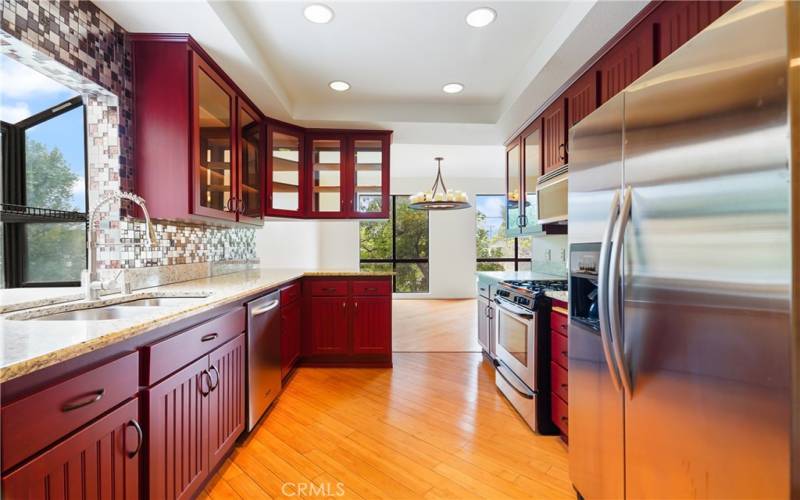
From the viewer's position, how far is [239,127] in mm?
2629

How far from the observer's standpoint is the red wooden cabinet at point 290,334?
2695 mm

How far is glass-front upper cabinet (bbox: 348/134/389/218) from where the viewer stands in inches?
137

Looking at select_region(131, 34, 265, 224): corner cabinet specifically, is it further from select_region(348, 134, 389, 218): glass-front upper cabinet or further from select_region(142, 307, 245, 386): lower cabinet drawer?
select_region(348, 134, 389, 218): glass-front upper cabinet

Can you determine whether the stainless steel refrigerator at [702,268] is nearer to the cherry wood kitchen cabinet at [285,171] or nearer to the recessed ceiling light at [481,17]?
the recessed ceiling light at [481,17]

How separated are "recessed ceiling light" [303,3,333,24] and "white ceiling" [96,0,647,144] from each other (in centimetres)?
4

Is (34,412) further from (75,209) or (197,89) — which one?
(197,89)

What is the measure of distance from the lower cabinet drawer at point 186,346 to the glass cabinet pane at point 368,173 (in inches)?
76.0

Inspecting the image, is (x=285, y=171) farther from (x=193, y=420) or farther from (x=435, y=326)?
(x=435, y=326)

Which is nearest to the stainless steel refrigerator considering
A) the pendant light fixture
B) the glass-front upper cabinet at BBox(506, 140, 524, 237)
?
the glass-front upper cabinet at BBox(506, 140, 524, 237)

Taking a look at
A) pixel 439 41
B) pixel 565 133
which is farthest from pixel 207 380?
pixel 565 133

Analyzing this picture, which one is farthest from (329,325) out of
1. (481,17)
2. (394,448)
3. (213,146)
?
(481,17)

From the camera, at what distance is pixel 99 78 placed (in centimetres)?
175

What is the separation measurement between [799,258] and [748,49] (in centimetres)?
47

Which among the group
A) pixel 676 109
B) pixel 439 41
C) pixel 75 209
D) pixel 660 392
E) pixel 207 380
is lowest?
pixel 207 380
